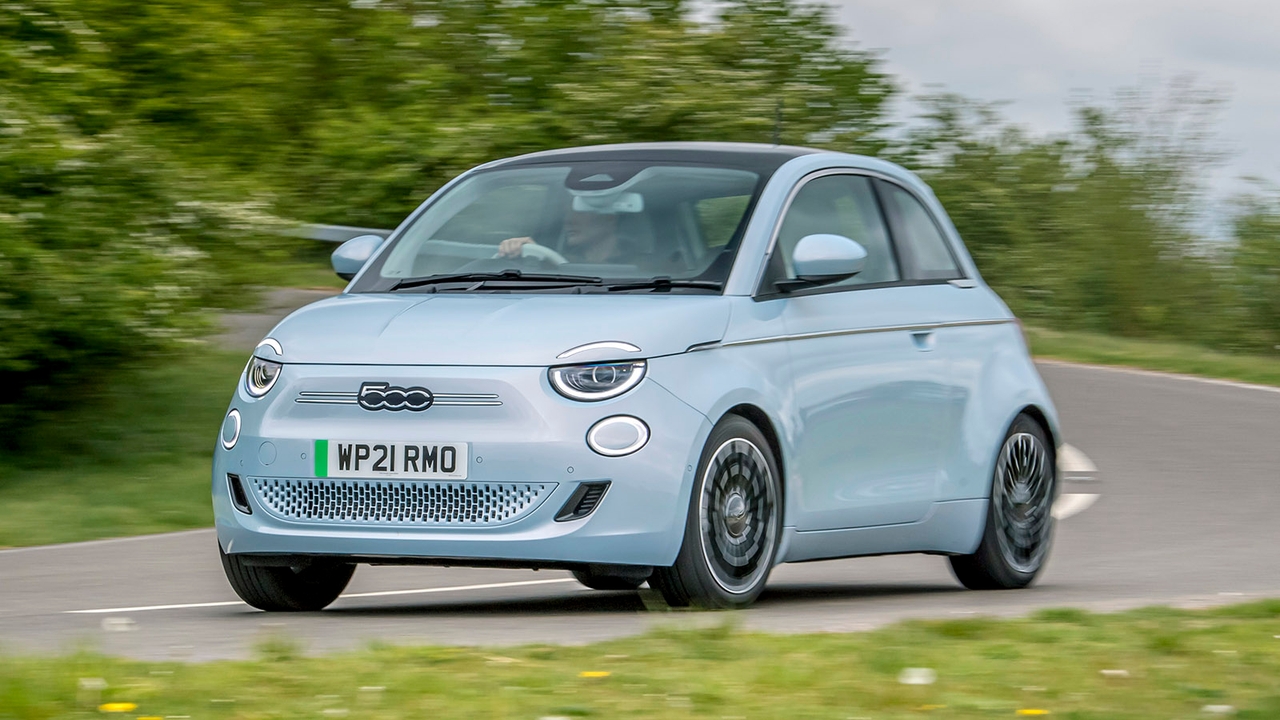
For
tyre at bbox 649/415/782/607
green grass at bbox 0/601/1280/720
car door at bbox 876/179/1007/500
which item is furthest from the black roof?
green grass at bbox 0/601/1280/720

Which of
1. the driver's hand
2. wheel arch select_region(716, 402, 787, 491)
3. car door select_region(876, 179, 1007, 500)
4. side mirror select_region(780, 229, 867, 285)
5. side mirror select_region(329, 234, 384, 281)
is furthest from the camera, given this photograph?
car door select_region(876, 179, 1007, 500)

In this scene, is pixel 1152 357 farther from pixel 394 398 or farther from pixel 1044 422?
pixel 394 398

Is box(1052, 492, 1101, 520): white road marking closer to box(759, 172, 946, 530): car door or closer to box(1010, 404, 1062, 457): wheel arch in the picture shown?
box(1010, 404, 1062, 457): wheel arch

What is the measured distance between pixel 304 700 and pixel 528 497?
2229mm

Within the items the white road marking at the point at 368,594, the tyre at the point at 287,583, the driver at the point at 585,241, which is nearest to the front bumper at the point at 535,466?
the tyre at the point at 287,583

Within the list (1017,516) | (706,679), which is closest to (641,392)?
(706,679)

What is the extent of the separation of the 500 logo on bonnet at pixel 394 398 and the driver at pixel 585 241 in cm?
103

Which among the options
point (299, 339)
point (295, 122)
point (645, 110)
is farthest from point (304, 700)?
point (295, 122)

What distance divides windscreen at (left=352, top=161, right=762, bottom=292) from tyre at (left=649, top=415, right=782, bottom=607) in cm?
65

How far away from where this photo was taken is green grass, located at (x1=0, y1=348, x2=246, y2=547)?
1254 centimetres

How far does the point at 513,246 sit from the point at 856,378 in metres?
1.35

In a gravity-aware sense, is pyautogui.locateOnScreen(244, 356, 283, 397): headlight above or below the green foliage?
above

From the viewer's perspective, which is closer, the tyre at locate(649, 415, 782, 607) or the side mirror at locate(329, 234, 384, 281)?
the tyre at locate(649, 415, 782, 607)

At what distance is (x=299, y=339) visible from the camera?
7.57 m
